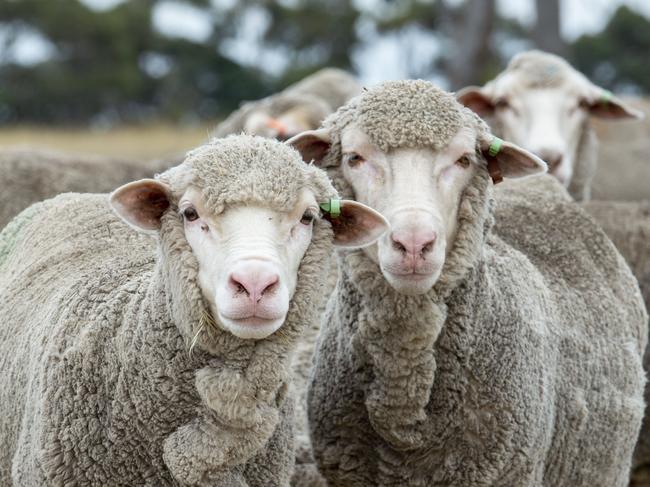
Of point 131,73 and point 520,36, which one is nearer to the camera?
point 131,73

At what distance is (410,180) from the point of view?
13.9 feet

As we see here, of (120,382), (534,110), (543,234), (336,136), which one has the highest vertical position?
(336,136)

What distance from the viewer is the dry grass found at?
48.9 feet

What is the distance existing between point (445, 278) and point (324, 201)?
2.11ft

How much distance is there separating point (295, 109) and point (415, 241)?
5405 mm

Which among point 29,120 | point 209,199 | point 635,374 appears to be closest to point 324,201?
point 209,199

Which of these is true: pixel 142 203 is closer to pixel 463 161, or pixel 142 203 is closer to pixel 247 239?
pixel 247 239

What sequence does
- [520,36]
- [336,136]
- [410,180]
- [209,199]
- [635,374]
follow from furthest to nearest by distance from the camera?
[520,36]
[635,374]
[336,136]
[410,180]
[209,199]

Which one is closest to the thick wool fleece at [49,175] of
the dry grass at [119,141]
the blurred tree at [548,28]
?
the dry grass at [119,141]

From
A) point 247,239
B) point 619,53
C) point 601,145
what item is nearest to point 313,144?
point 247,239

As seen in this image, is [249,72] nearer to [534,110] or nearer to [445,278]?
[534,110]

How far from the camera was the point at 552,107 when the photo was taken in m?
7.55

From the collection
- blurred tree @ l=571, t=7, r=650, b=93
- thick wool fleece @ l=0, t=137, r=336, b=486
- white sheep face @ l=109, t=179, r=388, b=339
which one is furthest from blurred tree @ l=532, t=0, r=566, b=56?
A: white sheep face @ l=109, t=179, r=388, b=339

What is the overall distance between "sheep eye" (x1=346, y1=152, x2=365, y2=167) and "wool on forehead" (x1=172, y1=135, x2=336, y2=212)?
46 centimetres
